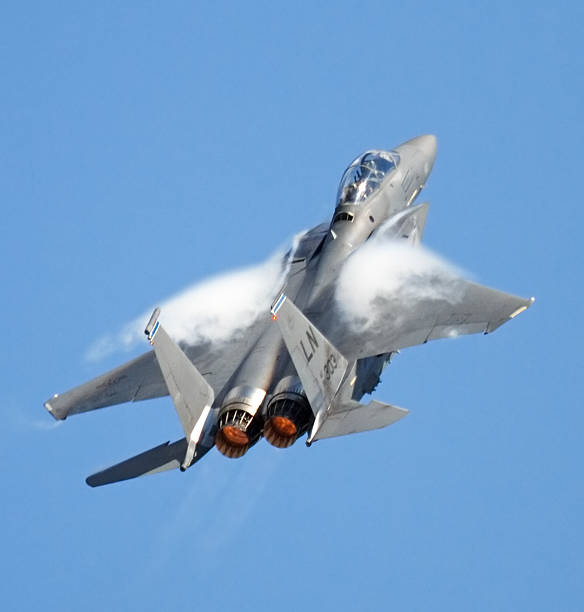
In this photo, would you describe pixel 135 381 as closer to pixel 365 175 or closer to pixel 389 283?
pixel 389 283

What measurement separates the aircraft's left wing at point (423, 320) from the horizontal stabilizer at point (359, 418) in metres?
1.50

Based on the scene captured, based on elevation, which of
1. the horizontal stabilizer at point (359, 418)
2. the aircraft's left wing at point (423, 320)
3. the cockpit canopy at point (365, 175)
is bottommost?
the horizontal stabilizer at point (359, 418)

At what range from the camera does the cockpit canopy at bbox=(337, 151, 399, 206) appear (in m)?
26.5

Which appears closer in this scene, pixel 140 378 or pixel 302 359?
pixel 302 359

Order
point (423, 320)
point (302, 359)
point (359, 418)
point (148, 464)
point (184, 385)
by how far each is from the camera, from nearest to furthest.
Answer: point (302, 359)
point (184, 385)
point (359, 418)
point (148, 464)
point (423, 320)

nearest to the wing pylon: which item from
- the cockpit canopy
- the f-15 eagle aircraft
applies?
the f-15 eagle aircraft

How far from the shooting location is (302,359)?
20.8m

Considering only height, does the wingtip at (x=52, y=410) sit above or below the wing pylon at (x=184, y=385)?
above

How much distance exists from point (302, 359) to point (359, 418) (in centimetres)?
117

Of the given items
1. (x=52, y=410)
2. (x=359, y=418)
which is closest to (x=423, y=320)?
(x=359, y=418)

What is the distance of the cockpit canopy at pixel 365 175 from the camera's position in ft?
86.8

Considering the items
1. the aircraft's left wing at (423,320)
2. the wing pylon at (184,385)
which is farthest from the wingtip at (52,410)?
the aircraft's left wing at (423,320)

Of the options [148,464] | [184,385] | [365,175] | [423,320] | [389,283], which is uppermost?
[365,175]

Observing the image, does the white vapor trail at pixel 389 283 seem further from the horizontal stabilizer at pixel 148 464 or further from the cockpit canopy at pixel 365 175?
the horizontal stabilizer at pixel 148 464
